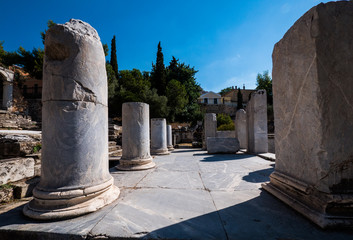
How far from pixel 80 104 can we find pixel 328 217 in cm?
336

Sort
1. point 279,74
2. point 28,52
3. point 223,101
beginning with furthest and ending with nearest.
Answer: point 223,101 → point 28,52 → point 279,74

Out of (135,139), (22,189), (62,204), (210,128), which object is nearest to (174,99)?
(210,128)

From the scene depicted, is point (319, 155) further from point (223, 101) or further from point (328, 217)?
point (223, 101)

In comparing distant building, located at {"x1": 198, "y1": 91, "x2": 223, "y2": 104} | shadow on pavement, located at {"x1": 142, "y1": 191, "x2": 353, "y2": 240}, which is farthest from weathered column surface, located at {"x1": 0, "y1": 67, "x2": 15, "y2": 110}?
distant building, located at {"x1": 198, "y1": 91, "x2": 223, "y2": 104}

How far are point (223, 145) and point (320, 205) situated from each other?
6.73 metres

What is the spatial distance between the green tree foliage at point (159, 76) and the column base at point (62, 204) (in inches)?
1049

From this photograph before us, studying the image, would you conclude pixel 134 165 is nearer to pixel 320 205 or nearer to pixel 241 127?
pixel 320 205

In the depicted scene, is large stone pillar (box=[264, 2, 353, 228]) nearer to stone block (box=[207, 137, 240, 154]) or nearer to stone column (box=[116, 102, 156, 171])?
stone column (box=[116, 102, 156, 171])

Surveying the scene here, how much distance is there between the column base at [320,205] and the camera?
5.61ft

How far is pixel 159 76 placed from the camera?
95.8 feet

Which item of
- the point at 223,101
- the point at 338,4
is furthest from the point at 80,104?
the point at 223,101

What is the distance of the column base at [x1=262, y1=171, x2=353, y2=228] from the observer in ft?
5.61

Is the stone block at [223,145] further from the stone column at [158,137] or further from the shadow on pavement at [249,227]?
the shadow on pavement at [249,227]

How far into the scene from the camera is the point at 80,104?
2.44 m
